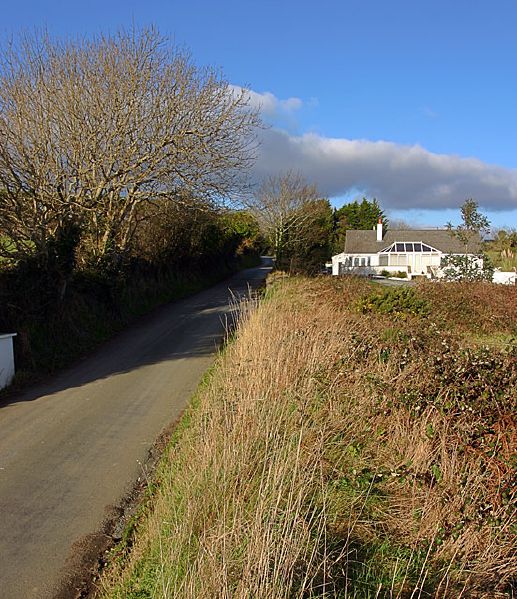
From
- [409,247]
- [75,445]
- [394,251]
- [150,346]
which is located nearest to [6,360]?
[75,445]

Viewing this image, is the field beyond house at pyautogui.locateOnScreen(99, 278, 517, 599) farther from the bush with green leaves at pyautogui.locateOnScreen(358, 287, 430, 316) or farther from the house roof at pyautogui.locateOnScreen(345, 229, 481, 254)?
the house roof at pyautogui.locateOnScreen(345, 229, 481, 254)

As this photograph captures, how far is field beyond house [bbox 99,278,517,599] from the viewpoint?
363 cm

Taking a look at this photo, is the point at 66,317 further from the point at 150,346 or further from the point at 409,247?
the point at 409,247

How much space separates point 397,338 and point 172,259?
71.9ft

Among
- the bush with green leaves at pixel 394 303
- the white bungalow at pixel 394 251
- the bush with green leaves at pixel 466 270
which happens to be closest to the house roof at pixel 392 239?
the white bungalow at pixel 394 251

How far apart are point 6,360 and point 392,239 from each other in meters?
59.9

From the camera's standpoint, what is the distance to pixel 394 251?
61469 millimetres

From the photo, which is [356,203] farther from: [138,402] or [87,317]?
[138,402]

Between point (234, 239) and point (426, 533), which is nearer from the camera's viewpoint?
point (426, 533)

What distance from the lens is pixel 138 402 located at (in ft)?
31.0

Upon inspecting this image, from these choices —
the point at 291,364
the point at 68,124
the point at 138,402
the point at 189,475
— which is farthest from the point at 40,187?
the point at 189,475

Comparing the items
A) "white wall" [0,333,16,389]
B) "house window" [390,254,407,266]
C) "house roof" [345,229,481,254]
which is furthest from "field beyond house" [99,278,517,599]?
"house roof" [345,229,481,254]

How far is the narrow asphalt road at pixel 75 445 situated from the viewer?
4.82m

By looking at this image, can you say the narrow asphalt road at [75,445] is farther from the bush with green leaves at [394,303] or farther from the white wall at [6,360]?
the bush with green leaves at [394,303]
